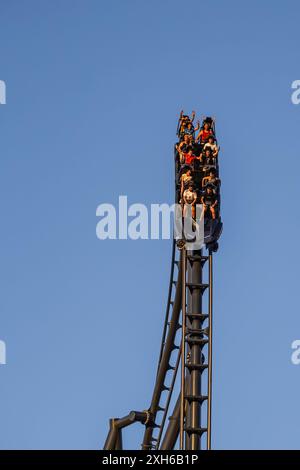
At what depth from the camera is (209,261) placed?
2967 centimetres

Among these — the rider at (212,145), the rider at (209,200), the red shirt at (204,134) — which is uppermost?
the red shirt at (204,134)

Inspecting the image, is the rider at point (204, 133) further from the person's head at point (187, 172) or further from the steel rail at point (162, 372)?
the steel rail at point (162, 372)

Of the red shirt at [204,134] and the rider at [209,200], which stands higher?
the red shirt at [204,134]

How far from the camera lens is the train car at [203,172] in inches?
1167

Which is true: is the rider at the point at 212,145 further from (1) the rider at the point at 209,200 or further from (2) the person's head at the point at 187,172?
(1) the rider at the point at 209,200

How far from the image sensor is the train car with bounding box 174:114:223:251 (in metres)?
29.6

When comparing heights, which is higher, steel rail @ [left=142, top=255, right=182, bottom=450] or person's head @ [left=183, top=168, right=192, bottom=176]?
person's head @ [left=183, top=168, right=192, bottom=176]

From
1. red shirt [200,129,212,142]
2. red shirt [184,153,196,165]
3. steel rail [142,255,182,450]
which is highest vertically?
red shirt [200,129,212,142]

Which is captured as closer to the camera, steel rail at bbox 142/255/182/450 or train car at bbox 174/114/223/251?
train car at bbox 174/114/223/251

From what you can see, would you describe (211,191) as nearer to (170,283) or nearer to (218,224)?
(218,224)

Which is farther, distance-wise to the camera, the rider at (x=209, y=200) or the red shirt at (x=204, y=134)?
the red shirt at (x=204, y=134)

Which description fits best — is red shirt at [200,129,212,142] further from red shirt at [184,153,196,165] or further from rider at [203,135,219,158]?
red shirt at [184,153,196,165]
